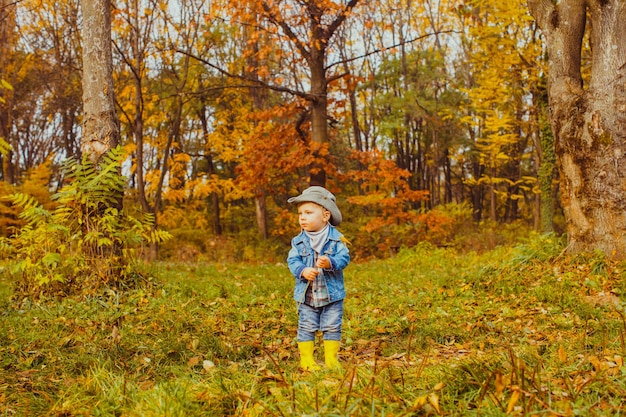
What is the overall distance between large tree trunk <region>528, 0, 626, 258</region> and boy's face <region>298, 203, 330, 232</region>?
177 inches

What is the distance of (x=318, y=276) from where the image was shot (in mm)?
3951

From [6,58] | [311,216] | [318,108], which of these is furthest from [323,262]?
[6,58]

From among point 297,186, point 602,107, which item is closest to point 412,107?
point 297,186

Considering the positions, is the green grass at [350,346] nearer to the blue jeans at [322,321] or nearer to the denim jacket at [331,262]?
the blue jeans at [322,321]

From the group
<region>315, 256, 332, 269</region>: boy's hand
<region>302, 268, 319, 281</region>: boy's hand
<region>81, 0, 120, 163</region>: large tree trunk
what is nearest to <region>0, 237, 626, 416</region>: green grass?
<region>302, 268, 319, 281</region>: boy's hand

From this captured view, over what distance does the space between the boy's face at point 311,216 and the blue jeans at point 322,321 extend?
0.61 m

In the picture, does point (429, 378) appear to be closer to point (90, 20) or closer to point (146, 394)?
point (146, 394)

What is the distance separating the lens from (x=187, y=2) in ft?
45.6

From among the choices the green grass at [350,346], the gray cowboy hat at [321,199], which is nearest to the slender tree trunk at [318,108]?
the green grass at [350,346]

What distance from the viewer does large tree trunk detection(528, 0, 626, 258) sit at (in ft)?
21.7

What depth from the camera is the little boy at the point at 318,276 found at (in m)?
3.94

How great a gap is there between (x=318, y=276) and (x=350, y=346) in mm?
1414

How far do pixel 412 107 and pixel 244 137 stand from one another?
22.1 feet

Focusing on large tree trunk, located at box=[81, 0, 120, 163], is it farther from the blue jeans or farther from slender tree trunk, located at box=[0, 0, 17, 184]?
slender tree trunk, located at box=[0, 0, 17, 184]
